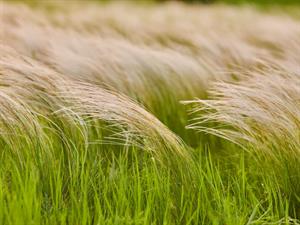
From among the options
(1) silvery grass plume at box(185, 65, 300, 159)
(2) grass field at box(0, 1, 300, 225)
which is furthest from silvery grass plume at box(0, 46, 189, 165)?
(1) silvery grass plume at box(185, 65, 300, 159)

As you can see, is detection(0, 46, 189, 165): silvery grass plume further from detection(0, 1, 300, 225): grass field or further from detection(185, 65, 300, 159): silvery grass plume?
detection(185, 65, 300, 159): silvery grass plume

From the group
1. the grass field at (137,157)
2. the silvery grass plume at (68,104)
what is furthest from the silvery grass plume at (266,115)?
the silvery grass plume at (68,104)

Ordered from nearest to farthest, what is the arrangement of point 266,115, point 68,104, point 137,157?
point 266,115, point 137,157, point 68,104

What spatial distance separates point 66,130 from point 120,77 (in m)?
0.61

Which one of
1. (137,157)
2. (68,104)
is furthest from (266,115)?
(68,104)

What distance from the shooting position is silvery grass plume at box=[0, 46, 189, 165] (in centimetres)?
205

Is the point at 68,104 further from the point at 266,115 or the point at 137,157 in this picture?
the point at 266,115

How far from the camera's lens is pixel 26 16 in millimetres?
5863

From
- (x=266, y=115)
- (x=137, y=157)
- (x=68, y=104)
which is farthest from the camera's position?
(x=68, y=104)

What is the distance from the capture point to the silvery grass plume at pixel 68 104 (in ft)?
6.72

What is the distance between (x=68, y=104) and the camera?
237 cm

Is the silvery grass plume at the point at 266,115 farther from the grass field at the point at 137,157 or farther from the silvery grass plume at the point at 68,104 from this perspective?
the silvery grass plume at the point at 68,104

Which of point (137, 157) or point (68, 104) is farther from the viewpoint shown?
point (68, 104)

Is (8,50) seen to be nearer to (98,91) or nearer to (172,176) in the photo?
(98,91)
